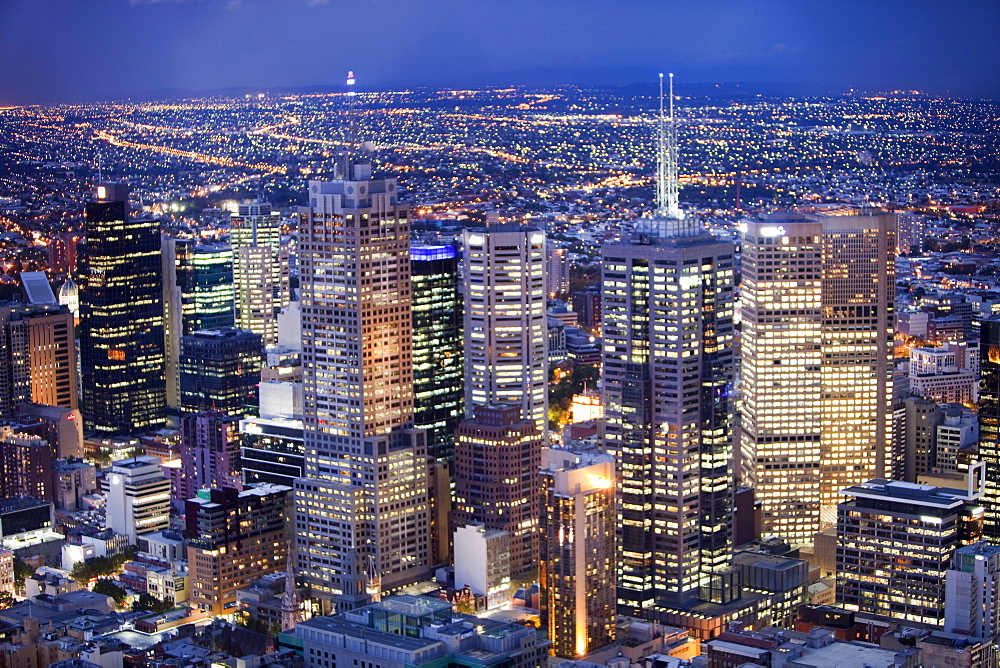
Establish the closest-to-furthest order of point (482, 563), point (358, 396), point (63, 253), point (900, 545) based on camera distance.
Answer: point (900, 545) → point (482, 563) → point (358, 396) → point (63, 253)

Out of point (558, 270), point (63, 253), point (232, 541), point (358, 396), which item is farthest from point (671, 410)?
point (63, 253)

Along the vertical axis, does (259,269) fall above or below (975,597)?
above

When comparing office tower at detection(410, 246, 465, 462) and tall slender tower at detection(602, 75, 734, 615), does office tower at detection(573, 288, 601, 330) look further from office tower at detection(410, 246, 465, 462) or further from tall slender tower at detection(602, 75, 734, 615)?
tall slender tower at detection(602, 75, 734, 615)

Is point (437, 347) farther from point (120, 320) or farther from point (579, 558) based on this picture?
point (120, 320)

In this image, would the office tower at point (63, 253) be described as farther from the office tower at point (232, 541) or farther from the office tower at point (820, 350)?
the office tower at point (820, 350)

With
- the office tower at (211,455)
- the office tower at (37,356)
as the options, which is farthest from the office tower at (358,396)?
the office tower at (37,356)

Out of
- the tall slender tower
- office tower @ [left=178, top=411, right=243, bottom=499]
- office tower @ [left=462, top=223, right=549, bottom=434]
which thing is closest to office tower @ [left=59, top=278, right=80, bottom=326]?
office tower @ [left=178, top=411, right=243, bottom=499]
